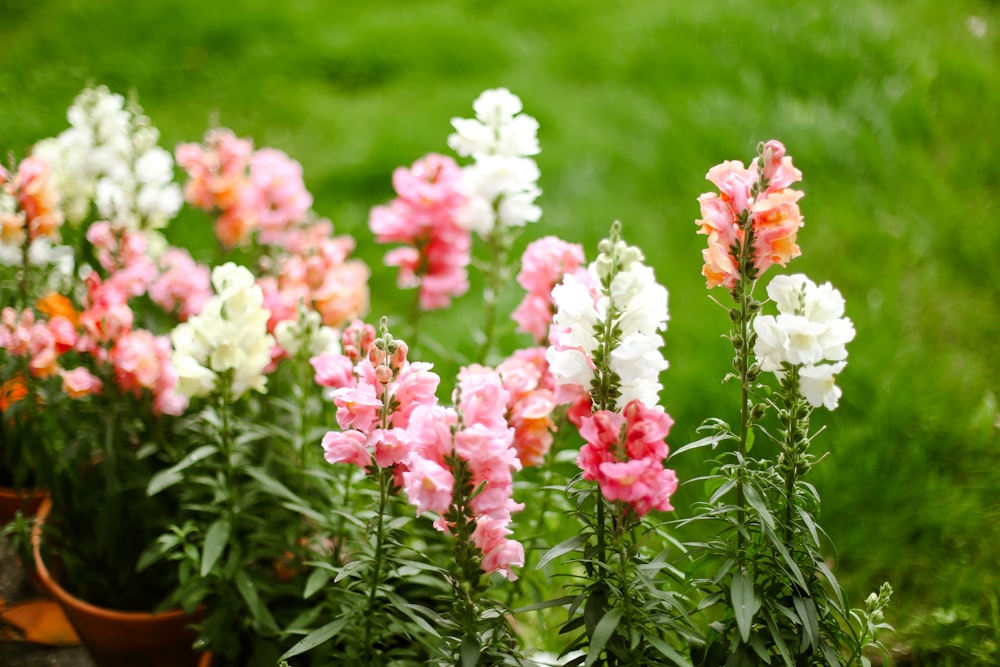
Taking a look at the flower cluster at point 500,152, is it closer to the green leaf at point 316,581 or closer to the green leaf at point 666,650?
the green leaf at point 316,581

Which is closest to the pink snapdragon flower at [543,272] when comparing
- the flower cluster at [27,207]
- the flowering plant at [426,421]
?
the flowering plant at [426,421]

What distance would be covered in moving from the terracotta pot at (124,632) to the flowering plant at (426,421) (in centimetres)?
7

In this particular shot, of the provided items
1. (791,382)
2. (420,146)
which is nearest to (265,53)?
(420,146)

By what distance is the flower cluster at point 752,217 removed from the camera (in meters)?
1.40

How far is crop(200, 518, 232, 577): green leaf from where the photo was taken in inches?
70.3

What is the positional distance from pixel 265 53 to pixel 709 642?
4.07 meters

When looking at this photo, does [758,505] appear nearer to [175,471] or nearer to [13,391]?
[175,471]

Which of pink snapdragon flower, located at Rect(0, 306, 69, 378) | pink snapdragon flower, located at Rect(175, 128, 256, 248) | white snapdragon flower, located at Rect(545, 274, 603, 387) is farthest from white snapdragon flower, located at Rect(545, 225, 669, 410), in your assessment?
pink snapdragon flower, located at Rect(175, 128, 256, 248)

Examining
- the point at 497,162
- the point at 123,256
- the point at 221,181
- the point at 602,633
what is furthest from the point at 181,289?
the point at 602,633

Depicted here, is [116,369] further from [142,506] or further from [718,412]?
[718,412]

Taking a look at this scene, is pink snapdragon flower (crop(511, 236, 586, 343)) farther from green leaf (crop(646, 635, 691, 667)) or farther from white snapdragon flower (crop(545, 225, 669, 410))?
green leaf (crop(646, 635, 691, 667))

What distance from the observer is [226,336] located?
1.77m

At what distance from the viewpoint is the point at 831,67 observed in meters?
4.16

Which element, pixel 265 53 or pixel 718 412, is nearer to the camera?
pixel 718 412
